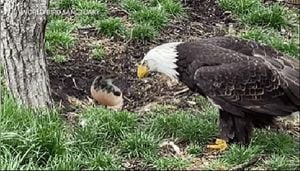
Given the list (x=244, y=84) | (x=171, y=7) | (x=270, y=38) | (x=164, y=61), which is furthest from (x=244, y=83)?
(x=171, y=7)

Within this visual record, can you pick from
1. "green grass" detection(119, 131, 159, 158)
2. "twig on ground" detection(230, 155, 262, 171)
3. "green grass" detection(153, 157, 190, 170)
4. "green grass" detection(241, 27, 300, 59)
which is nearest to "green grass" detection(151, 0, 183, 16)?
"green grass" detection(241, 27, 300, 59)

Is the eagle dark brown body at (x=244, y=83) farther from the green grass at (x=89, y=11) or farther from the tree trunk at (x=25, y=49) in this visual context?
the green grass at (x=89, y=11)

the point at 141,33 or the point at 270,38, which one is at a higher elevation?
the point at 270,38

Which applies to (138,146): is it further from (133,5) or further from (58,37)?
(133,5)

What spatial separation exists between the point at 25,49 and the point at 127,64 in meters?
1.69

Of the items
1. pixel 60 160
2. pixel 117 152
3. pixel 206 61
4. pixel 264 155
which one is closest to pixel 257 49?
pixel 206 61

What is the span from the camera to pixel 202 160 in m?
6.13

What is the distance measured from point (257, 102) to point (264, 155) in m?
0.43

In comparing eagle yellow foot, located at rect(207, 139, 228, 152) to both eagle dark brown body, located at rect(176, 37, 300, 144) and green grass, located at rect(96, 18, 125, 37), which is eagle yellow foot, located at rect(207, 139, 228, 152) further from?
green grass, located at rect(96, 18, 125, 37)

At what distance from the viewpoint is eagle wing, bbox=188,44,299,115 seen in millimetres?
6000

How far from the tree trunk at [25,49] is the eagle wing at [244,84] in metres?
1.68

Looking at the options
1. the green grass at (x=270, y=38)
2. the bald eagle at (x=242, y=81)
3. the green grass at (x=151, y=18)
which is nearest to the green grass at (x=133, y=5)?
the green grass at (x=151, y=18)

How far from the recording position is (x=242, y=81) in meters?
6.05

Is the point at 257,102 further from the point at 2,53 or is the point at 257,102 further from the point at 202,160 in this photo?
the point at 2,53
